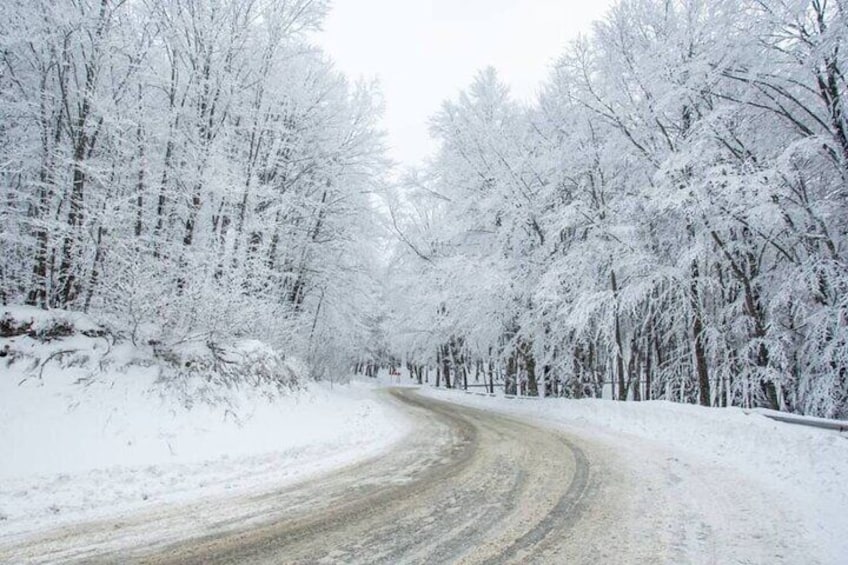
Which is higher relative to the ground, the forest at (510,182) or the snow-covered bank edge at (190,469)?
the forest at (510,182)

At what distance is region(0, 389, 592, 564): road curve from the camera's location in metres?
3.77

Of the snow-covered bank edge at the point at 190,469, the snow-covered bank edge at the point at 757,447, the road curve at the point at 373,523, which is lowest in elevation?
the snow-covered bank edge at the point at 190,469

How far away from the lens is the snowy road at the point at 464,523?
379cm

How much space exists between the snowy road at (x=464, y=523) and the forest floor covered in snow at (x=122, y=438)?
842 millimetres

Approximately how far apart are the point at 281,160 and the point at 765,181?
13.8 meters

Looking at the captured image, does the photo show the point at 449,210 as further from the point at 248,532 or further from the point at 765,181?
the point at 248,532

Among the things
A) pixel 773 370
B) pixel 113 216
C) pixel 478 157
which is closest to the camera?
pixel 113 216

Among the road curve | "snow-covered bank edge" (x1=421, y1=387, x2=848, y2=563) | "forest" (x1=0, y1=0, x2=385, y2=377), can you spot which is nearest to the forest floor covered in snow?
the road curve

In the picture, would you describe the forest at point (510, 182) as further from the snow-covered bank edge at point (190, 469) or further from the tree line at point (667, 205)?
the snow-covered bank edge at point (190, 469)

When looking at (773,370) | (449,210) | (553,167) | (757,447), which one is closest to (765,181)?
(773,370)

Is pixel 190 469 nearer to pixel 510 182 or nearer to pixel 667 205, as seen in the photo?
pixel 667 205

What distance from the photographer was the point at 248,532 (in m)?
4.29

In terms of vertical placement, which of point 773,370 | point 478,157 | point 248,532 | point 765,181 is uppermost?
point 478,157

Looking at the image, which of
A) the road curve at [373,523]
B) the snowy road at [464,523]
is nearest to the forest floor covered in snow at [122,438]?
the road curve at [373,523]
